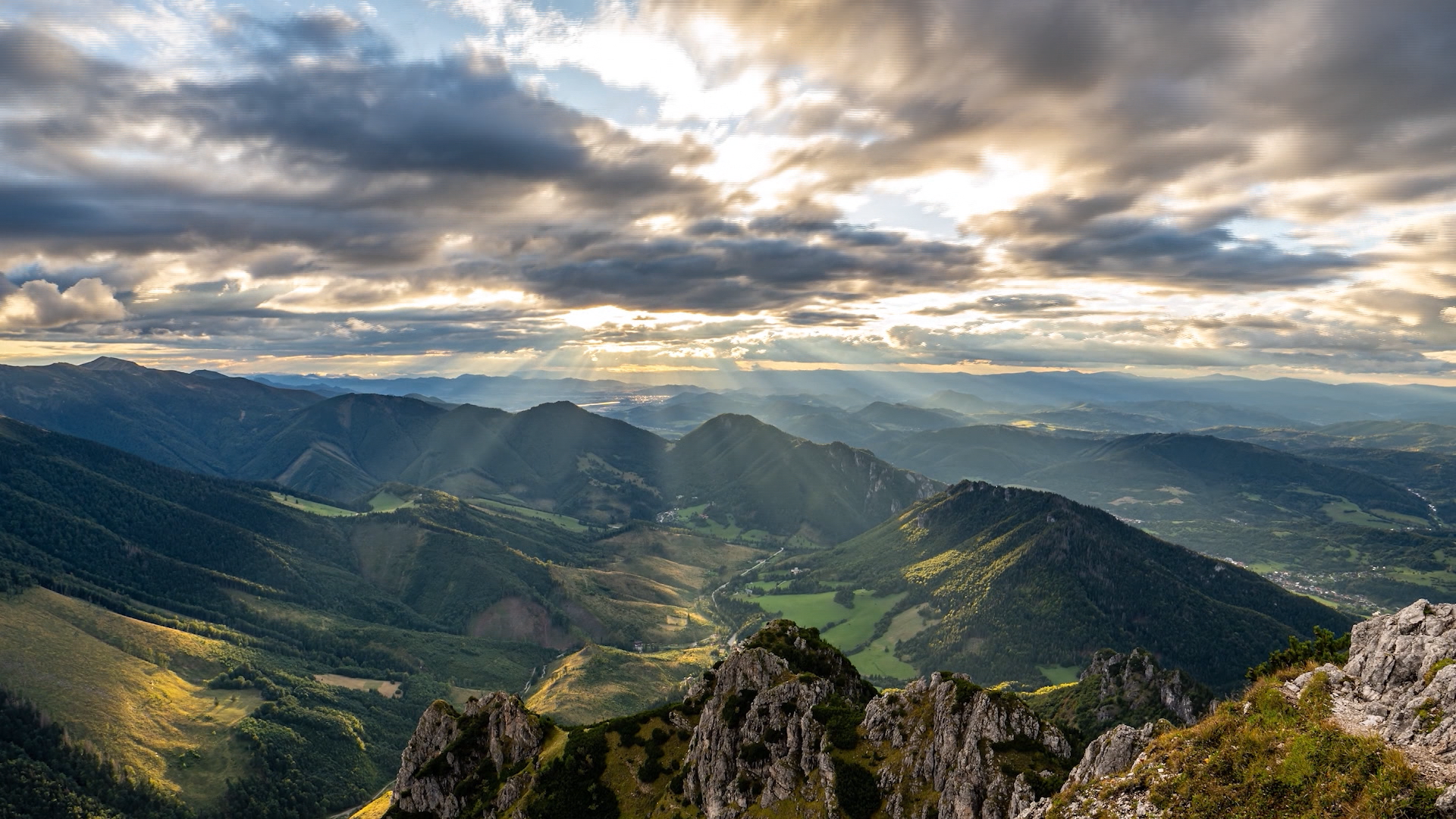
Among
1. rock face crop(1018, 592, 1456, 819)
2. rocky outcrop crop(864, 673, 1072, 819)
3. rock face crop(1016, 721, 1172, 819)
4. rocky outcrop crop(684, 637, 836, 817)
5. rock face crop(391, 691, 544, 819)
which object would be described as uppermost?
rock face crop(1018, 592, 1456, 819)

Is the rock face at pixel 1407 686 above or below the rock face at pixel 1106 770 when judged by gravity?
above

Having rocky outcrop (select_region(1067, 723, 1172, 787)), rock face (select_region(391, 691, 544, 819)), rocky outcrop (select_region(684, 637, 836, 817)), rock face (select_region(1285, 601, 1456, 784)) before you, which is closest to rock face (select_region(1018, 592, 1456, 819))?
rock face (select_region(1285, 601, 1456, 784))

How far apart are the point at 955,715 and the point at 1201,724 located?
125 ft

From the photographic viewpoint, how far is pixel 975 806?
253ft

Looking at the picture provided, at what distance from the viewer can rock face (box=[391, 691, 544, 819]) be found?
137000 mm

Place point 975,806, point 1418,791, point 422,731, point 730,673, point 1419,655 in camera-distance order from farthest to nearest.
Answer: point 422,731 < point 730,673 < point 975,806 < point 1419,655 < point 1418,791

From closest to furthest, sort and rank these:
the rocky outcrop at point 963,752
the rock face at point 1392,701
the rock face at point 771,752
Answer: the rock face at point 1392,701
the rocky outcrop at point 963,752
the rock face at point 771,752

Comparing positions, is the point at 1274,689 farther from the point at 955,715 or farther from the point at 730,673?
the point at 730,673

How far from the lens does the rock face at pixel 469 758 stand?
13700 centimetres

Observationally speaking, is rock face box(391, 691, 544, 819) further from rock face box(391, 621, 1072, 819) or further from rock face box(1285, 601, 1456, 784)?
rock face box(1285, 601, 1456, 784)

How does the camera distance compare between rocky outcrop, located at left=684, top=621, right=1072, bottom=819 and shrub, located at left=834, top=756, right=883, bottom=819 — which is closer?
rocky outcrop, located at left=684, top=621, right=1072, bottom=819

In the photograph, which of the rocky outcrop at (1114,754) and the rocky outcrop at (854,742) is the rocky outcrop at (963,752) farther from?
the rocky outcrop at (1114,754)

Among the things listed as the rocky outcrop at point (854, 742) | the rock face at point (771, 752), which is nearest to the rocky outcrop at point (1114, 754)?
the rock face at point (771, 752)

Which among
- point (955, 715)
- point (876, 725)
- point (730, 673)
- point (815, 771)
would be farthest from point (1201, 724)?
point (730, 673)
